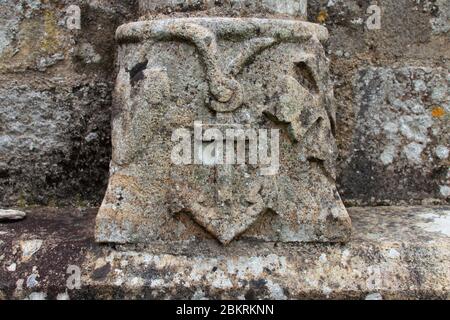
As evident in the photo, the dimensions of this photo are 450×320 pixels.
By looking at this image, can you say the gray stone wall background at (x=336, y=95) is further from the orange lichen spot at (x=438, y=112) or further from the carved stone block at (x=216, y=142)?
the carved stone block at (x=216, y=142)

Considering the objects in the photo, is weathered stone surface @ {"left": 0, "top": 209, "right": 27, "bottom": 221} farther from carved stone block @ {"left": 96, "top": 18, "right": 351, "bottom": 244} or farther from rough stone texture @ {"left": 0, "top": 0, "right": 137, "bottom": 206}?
carved stone block @ {"left": 96, "top": 18, "right": 351, "bottom": 244}

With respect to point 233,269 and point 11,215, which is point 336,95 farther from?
point 11,215

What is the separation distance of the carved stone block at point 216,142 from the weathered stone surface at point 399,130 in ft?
1.22

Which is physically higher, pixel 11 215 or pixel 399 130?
pixel 399 130

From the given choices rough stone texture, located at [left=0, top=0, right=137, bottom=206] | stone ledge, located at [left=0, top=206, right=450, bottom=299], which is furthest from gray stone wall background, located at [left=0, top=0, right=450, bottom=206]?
stone ledge, located at [left=0, top=206, right=450, bottom=299]

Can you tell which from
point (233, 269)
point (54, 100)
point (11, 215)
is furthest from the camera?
point (54, 100)

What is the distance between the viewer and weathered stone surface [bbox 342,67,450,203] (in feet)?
5.01

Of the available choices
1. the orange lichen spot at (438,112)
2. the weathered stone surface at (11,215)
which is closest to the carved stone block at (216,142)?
the weathered stone surface at (11,215)

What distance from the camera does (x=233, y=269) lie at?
1.15m

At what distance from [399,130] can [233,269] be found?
68 cm

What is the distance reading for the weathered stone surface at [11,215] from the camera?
137 cm

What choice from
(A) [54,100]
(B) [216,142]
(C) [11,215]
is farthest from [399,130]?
(C) [11,215]
